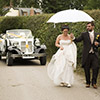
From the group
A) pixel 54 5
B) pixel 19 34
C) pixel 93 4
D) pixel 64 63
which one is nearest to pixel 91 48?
pixel 64 63

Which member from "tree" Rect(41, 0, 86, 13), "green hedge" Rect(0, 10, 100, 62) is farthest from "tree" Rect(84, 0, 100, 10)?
"green hedge" Rect(0, 10, 100, 62)

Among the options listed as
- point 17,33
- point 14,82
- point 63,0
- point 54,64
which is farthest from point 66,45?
point 63,0

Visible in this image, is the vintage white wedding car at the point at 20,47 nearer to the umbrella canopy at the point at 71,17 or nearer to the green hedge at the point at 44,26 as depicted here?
the green hedge at the point at 44,26

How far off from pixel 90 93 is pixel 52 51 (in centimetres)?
998

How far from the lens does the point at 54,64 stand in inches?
387

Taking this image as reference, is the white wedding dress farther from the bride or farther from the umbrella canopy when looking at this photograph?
the umbrella canopy

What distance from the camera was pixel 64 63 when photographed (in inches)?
375

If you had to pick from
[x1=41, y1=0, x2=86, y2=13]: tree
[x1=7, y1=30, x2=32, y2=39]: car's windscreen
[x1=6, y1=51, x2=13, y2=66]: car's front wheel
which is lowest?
[x1=6, y1=51, x2=13, y2=66]: car's front wheel

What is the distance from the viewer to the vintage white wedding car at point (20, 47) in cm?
1529

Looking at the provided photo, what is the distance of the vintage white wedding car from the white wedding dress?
568 cm

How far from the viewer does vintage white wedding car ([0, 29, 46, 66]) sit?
50.2 ft

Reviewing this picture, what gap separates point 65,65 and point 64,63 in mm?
69

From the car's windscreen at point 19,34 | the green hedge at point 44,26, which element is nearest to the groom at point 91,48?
the green hedge at point 44,26

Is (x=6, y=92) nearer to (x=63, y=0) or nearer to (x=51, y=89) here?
(x=51, y=89)
